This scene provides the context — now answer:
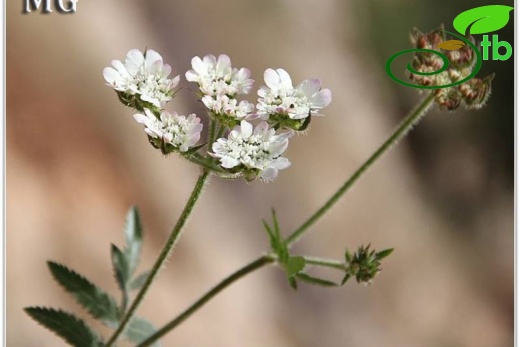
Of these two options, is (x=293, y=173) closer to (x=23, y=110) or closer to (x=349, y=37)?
(x=349, y=37)

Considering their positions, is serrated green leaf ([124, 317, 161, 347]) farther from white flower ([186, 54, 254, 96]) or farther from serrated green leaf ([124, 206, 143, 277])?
white flower ([186, 54, 254, 96])

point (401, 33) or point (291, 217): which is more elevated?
point (401, 33)

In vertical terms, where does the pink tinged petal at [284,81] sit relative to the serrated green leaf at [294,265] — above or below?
above

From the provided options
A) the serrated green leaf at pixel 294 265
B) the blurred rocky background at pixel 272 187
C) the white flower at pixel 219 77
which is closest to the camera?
the serrated green leaf at pixel 294 265

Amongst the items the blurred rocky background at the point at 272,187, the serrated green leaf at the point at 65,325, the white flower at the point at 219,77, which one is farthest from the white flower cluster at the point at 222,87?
the blurred rocky background at the point at 272,187

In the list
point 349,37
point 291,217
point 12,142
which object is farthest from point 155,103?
point 349,37

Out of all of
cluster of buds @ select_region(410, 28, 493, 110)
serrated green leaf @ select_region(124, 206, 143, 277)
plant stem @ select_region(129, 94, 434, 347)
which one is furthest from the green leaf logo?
serrated green leaf @ select_region(124, 206, 143, 277)

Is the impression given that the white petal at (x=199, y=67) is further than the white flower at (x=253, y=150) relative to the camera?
Yes

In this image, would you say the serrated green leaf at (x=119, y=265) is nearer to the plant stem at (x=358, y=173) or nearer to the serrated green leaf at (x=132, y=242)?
the serrated green leaf at (x=132, y=242)
